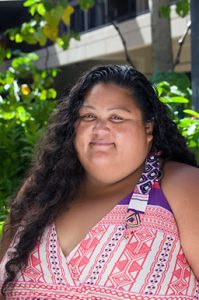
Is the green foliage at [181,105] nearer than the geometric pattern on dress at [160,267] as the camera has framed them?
No

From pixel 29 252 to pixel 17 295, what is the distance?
16cm

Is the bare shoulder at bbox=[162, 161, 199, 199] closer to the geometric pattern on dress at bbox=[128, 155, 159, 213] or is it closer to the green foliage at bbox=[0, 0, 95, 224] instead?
the geometric pattern on dress at bbox=[128, 155, 159, 213]

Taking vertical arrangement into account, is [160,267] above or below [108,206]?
below

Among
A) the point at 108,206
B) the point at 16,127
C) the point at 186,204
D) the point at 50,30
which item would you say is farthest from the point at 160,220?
the point at 50,30

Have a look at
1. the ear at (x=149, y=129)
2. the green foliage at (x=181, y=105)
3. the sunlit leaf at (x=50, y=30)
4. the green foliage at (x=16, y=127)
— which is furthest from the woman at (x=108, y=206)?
the sunlit leaf at (x=50, y=30)

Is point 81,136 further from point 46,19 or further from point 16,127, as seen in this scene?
point 46,19

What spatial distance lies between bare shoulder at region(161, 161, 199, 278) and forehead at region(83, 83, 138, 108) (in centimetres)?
32

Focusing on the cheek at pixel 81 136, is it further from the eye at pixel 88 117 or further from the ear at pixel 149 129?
the ear at pixel 149 129

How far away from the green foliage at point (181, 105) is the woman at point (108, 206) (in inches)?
35.7

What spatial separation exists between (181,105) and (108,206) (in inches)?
76.9

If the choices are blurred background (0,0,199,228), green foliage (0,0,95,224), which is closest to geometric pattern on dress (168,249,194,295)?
blurred background (0,0,199,228)

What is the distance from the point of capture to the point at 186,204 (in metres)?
2.27

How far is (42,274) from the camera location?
235 cm

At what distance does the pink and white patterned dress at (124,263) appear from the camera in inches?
86.8
